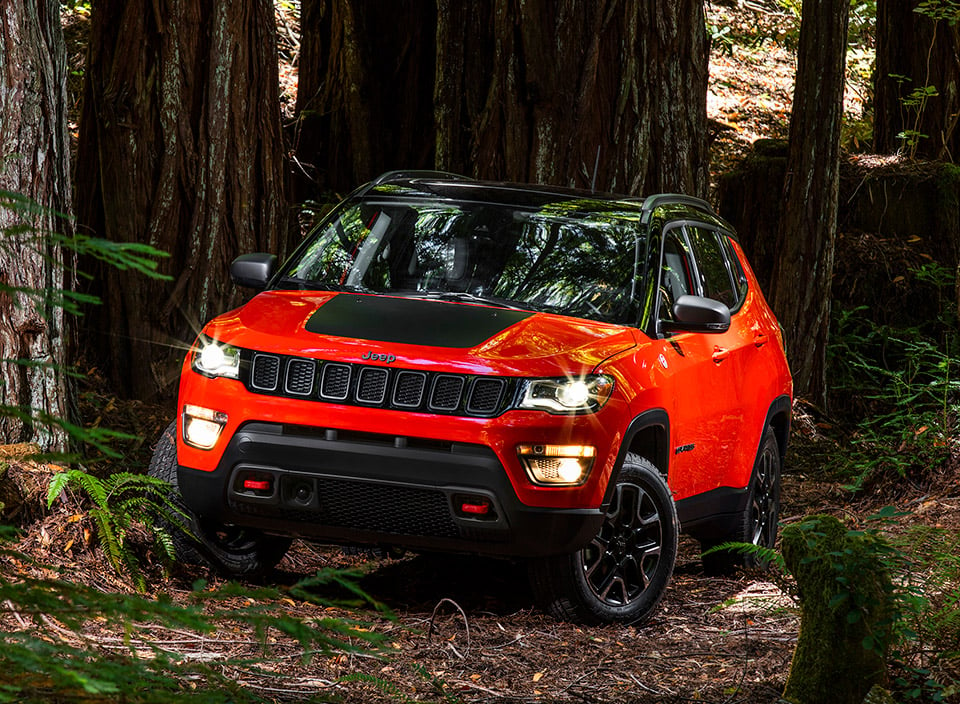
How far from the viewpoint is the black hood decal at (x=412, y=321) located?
5.51 m

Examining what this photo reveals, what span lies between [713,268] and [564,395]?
2.28 m

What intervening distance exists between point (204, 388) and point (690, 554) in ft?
11.8

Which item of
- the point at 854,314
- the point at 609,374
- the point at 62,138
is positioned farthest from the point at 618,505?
the point at 854,314

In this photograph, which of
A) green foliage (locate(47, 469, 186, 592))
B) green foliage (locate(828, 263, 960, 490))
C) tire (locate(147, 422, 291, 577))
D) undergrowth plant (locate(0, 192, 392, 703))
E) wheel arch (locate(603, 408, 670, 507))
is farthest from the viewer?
green foliage (locate(828, 263, 960, 490))

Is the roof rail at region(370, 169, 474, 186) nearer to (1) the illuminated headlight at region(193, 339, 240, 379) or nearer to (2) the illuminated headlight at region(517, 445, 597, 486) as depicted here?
(1) the illuminated headlight at region(193, 339, 240, 379)

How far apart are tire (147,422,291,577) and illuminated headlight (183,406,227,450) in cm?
32

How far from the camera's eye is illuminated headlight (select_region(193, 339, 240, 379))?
5598 mm

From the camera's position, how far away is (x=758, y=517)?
24.8 ft

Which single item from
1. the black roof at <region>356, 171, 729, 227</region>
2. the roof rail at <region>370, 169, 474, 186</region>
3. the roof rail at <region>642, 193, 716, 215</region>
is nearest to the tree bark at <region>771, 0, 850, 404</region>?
the roof rail at <region>642, 193, 716, 215</region>

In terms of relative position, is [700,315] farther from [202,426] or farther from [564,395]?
[202,426]

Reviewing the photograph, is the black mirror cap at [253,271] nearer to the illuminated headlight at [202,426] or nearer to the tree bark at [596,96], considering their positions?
the illuminated headlight at [202,426]

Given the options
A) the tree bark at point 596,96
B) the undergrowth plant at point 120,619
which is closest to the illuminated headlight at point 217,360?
the undergrowth plant at point 120,619

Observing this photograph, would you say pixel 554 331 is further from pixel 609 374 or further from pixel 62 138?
pixel 62 138

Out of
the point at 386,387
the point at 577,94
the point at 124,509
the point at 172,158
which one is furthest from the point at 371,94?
the point at 386,387
